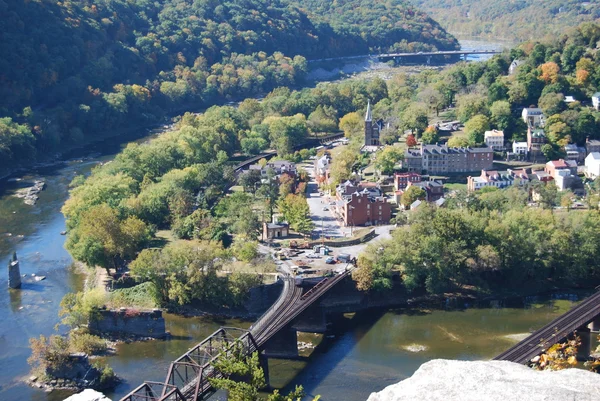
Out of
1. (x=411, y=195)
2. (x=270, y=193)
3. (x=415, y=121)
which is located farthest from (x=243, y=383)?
(x=415, y=121)

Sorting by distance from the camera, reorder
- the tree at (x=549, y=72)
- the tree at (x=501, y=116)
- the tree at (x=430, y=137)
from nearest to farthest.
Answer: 1. the tree at (x=430, y=137)
2. the tree at (x=501, y=116)
3. the tree at (x=549, y=72)

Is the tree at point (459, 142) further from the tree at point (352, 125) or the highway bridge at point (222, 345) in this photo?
the highway bridge at point (222, 345)

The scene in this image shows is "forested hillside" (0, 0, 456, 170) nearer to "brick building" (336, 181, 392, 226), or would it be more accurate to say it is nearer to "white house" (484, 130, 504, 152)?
"brick building" (336, 181, 392, 226)

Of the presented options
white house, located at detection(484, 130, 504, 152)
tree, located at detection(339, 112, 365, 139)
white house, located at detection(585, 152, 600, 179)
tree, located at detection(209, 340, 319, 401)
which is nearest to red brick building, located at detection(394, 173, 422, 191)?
white house, located at detection(484, 130, 504, 152)

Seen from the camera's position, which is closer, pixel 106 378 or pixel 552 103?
pixel 106 378

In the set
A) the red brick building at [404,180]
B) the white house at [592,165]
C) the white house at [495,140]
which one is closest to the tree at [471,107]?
the white house at [495,140]

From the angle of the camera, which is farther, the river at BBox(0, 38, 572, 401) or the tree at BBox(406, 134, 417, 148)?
the tree at BBox(406, 134, 417, 148)

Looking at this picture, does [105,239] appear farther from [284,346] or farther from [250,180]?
[250,180]
